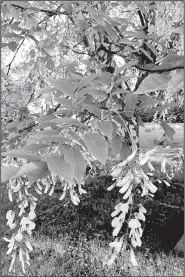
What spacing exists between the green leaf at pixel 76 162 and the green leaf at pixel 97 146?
33 mm

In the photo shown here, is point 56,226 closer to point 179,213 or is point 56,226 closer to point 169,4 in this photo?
point 179,213

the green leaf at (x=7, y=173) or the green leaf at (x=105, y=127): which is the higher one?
the green leaf at (x=105, y=127)

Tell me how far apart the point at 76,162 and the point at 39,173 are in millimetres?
78

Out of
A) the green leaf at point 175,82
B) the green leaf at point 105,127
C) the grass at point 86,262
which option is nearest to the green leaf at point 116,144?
the green leaf at point 105,127

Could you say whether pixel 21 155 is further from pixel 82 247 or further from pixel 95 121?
pixel 82 247

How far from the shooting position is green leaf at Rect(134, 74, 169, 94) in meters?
0.61

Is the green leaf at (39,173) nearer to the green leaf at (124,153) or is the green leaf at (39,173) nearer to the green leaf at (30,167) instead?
the green leaf at (30,167)

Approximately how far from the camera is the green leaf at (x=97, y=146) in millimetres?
669

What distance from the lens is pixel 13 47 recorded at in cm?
142

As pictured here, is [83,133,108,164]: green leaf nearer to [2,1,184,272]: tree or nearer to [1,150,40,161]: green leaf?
[2,1,184,272]: tree

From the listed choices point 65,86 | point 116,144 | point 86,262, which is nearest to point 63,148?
point 65,86

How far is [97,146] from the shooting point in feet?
2.25

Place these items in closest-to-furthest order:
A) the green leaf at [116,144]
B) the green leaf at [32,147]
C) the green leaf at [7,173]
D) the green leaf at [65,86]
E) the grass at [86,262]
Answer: the green leaf at [7,173] < the green leaf at [32,147] < the green leaf at [65,86] < the green leaf at [116,144] < the grass at [86,262]

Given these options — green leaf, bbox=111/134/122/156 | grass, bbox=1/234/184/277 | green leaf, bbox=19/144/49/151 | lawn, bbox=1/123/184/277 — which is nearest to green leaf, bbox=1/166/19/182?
green leaf, bbox=19/144/49/151
